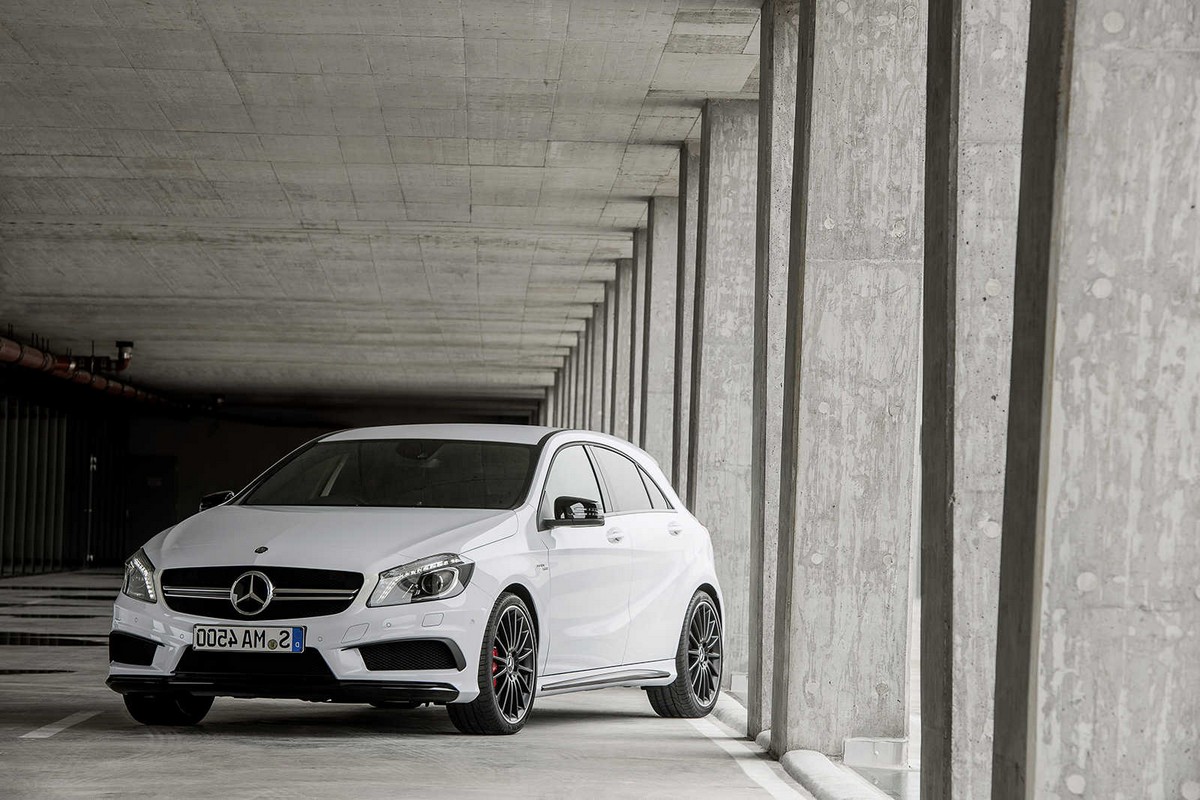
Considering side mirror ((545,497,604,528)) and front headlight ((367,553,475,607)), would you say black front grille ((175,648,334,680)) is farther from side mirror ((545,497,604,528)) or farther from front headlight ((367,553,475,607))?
side mirror ((545,497,604,528))

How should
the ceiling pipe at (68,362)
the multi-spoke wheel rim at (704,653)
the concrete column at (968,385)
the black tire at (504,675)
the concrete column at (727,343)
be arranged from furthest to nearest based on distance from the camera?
the ceiling pipe at (68,362) < the concrete column at (727,343) < the multi-spoke wheel rim at (704,653) < the black tire at (504,675) < the concrete column at (968,385)

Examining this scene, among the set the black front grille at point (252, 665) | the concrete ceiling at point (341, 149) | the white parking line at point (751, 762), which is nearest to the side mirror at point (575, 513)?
the white parking line at point (751, 762)

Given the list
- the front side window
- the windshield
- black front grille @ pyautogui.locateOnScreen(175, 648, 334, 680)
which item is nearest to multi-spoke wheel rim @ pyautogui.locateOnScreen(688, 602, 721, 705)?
the front side window

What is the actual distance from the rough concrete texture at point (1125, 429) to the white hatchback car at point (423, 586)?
3.95 metres

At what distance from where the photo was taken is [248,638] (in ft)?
24.6

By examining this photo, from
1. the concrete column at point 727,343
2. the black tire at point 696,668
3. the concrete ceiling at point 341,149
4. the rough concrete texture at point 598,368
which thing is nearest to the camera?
the black tire at point 696,668

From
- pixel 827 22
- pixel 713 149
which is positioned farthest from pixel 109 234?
pixel 827 22

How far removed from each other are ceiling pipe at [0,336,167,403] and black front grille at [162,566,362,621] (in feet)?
77.9

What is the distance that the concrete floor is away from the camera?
627 centimetres

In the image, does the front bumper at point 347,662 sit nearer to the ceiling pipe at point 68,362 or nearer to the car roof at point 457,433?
the car roof at point 457,433

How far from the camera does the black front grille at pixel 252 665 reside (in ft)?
24.3

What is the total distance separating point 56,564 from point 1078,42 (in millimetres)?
40716

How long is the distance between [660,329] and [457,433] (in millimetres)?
8302

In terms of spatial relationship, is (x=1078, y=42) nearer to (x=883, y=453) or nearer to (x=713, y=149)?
(x=883, y=453)
